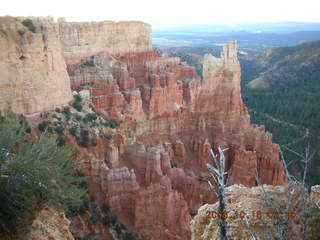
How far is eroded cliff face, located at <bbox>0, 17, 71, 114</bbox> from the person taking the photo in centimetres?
1659

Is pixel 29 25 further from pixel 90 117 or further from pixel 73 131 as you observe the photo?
pixel 73 131

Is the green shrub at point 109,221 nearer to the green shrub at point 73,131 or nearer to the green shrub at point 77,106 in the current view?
the green shrub at point 73,131

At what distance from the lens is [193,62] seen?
77500 millimetres

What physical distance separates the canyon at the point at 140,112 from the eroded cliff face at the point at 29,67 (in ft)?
0.16

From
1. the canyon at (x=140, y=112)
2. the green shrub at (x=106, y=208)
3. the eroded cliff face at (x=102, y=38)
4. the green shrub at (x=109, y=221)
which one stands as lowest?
the green shrub at (x=109, y=221)

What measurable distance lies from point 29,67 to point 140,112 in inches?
633

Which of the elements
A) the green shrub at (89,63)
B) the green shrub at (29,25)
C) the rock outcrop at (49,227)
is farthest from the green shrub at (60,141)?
the green shrub at (89,63)

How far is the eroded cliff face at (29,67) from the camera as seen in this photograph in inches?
653

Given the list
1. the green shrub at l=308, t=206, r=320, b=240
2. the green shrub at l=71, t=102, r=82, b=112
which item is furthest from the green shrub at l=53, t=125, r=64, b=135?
the green shrub at l=308, t=206, r=320, b=240

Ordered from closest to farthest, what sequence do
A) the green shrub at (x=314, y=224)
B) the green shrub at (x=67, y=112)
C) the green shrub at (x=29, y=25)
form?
the green shrub at (x=314, y=224), the green shrub at (x=29, y=25), the green shrub at (x=67, y=112)

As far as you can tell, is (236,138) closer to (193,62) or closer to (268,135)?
(268,135)

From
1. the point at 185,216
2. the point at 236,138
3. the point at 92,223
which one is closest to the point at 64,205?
the point at 92,223

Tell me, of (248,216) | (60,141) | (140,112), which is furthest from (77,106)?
(248,216)

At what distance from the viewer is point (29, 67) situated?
57.5ft
